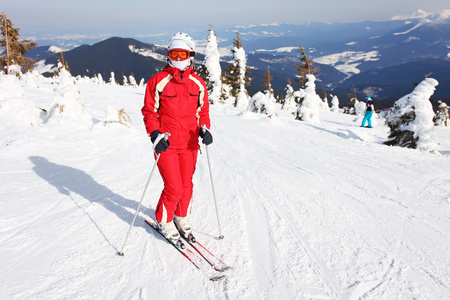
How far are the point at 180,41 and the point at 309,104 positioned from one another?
19.1 m

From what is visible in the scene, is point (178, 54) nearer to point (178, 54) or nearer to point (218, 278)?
point (178, 54)

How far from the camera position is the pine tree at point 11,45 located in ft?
76.9

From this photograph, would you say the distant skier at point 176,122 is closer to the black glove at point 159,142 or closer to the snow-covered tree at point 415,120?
the black glove at point 159,142

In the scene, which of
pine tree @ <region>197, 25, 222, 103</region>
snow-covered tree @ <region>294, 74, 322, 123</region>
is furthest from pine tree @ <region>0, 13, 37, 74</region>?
snow-covered tree @ <region>294, 74, 322, 123</region>

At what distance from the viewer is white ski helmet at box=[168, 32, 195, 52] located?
Result: 9.68ft

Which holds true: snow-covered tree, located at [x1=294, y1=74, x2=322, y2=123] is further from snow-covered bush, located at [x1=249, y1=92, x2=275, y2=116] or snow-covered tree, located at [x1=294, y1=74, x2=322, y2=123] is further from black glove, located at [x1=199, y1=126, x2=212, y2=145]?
black glove, located at [x1=199, y1=126, x2=212, y2=145]

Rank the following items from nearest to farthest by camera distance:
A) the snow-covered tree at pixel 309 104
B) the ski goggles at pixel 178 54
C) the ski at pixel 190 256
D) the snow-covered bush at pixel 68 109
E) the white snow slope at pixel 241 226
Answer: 1. the white snow slope at pixel 241 226
2. the ski at pixel 190 256
3. the ski goggles at pixel 178 54
4. the snow-covered bush at pixel 68 109
5. the snow-covered tree at pixel 309 104

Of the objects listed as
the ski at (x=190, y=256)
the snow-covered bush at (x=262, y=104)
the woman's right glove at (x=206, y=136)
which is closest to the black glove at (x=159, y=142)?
the woman's right glove at (x=206, y=136)

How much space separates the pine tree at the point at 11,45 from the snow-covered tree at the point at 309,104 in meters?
24.9

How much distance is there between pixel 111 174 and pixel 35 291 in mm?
3442

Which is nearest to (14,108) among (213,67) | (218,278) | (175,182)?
(175,182)

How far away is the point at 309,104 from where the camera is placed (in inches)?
806

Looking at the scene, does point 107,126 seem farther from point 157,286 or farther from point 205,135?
point 157,286

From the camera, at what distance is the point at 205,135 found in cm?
317
